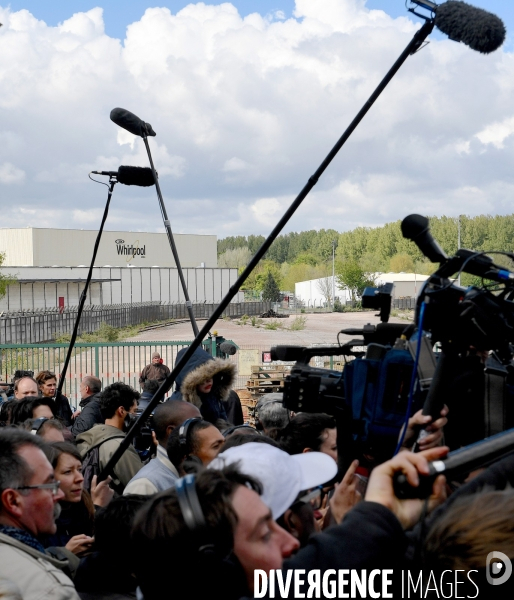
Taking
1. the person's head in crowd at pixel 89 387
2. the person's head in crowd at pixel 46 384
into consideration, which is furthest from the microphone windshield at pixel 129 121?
the person's head in crowd at pixel 46 384

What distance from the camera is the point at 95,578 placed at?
279 centimetres

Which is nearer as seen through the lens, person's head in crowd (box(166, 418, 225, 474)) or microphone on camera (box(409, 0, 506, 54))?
microphone on camera (box(409, 0, 506, 54))

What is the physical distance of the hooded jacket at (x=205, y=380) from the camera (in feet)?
19.2

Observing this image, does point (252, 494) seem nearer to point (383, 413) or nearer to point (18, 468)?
point (383, 413)

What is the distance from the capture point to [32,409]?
606 cm

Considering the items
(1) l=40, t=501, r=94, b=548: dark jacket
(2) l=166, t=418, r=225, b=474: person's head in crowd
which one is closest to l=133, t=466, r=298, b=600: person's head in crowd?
(2) l=166, t=418, r=225, b=474: person's head in crowd

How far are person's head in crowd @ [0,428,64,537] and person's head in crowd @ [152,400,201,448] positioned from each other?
145 cm

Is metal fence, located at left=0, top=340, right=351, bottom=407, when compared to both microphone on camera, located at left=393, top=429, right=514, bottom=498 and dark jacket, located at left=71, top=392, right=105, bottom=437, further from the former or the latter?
microphone on camera, located at left=393, top=429, right=514, bottom=498

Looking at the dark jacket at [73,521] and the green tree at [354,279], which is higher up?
the green tree at [354,279]

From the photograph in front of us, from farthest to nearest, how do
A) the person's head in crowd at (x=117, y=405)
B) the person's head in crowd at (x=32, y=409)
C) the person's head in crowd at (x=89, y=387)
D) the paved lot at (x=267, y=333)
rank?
the paved lot at (x=267, y=333), the person's head in crowd at (x=89, y=387), the person's head in crowd at (x=32, y=409), the person's head in crowd at (x=117, y=405)

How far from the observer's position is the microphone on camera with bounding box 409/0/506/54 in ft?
8.93

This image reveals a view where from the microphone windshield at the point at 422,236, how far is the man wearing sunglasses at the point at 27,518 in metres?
1.79

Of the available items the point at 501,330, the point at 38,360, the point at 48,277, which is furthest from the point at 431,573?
the point at 48,277

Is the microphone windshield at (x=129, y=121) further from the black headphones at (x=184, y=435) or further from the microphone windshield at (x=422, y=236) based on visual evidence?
the microphone windshield at (x=422, y=236)
